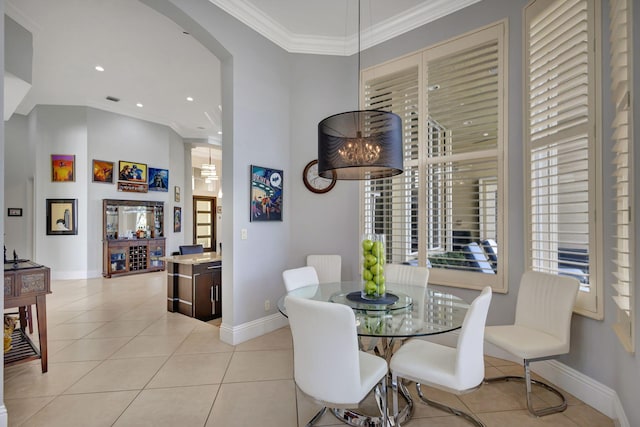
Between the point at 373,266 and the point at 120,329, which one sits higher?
the point at 373,266

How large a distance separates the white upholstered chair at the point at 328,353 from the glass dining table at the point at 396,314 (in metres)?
0.19

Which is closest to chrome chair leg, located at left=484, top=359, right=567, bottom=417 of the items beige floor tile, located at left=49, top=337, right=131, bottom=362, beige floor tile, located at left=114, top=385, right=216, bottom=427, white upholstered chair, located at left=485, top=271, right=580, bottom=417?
white upholstered chair, located at left=485, top=271, right=580, bottom=417

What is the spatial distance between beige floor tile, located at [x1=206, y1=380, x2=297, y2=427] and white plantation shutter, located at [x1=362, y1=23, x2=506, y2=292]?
1.88m

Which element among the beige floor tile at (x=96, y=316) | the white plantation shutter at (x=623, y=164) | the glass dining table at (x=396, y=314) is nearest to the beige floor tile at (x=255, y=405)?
the glass dining table at (x=396, y=314)

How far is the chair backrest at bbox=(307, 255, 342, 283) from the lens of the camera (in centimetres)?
361

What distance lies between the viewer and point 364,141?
2.14 meters

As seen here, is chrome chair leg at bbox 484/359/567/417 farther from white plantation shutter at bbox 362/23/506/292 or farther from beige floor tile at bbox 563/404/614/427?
white plantation shutter at bbox 362/23/506/292

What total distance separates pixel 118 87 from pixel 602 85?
6.98 meters

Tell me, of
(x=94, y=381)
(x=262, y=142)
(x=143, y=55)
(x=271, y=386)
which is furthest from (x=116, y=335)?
(x=143, y=55)

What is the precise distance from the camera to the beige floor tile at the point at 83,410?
79.3 inches

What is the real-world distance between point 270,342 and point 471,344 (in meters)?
2.23

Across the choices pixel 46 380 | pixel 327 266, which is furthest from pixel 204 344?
pixel 327 266

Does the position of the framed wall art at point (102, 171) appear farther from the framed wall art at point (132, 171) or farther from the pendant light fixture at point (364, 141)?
the pendant light fixture at point (364, 141)

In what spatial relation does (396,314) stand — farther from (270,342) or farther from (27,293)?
(27,293)
